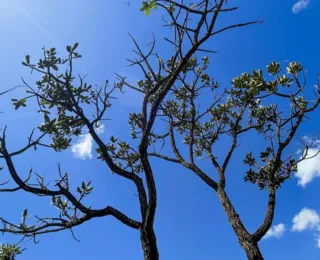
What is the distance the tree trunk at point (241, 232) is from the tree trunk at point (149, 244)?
236 centimetres

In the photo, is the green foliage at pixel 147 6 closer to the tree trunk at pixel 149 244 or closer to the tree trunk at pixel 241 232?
the tree trunk at pixel 149 244

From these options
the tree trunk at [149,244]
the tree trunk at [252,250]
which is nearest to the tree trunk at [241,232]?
the tree trunk at [252,250]

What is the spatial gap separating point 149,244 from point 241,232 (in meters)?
2.68

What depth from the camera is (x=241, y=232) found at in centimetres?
616

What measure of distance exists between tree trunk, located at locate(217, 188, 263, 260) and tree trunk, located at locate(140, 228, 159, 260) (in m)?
2.36

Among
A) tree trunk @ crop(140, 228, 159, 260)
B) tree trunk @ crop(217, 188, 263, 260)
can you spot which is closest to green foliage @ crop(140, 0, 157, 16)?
tree trunk @ crop(140, 228, 159, 260)

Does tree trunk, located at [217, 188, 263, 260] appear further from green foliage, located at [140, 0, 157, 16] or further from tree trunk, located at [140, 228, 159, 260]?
green foliage, located at [140, 0, 157, 16]

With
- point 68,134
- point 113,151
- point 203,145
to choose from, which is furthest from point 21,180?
point 203,145

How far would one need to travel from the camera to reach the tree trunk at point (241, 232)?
5.70m

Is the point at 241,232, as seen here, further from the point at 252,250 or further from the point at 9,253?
the point at 9,253

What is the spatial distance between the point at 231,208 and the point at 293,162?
2.21 m

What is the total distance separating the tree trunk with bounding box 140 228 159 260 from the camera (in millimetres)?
4164

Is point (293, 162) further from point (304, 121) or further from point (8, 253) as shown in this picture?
point (8, 253)

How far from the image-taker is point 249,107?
9.48 metres
